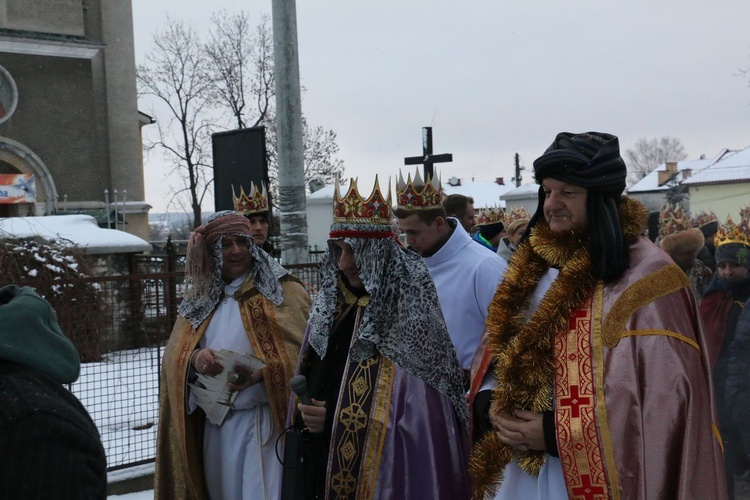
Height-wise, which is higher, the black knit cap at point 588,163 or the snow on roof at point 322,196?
the snow on roof at point 322,196

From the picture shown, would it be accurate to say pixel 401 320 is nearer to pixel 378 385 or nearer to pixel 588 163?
pixel 378 385

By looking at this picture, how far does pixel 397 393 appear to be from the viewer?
352 centimetres

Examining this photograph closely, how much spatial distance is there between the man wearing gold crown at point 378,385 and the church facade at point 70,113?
2142cm

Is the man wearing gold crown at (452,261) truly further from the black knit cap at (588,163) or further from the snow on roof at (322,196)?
the snow on roof at (322,196)

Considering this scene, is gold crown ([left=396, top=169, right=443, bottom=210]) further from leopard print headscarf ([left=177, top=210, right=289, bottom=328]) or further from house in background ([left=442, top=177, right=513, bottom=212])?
house in background ([left=442, top=177, right=513, bottom=212])

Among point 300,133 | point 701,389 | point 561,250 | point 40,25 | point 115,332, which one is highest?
point 40,25

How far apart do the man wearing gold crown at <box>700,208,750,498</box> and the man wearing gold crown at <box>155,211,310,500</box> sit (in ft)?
9.49

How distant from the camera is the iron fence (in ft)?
22.4

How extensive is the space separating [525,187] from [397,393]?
37.5 meters

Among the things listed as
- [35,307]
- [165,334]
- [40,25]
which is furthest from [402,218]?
[40,25]

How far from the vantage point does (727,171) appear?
4878 centimetres

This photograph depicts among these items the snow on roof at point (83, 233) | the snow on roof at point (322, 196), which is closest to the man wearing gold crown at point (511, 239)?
the snow on roof at point (83, 233)

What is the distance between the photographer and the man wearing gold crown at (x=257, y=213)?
17.6 ft

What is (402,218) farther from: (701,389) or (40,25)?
(40,25)
